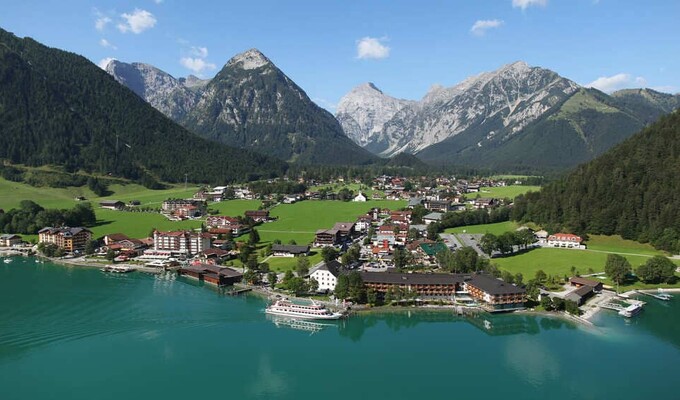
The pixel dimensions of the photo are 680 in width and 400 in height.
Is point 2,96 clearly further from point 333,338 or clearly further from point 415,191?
point 333,338

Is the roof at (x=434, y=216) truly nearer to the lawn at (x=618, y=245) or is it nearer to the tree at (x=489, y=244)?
the tree at (x=489, y=244)

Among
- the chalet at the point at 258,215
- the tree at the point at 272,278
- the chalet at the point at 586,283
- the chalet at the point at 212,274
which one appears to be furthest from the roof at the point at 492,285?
A: the chalet at the point at 258,215

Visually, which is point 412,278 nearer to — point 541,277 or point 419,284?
point 419,284

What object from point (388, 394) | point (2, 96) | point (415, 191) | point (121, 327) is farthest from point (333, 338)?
point (2, 96)

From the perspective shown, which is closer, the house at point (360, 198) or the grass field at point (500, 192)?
the house at point (360, 198)


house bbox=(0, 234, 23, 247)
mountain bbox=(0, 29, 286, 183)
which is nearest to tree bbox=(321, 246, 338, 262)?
house bbox=(0, 234, 23, 247)

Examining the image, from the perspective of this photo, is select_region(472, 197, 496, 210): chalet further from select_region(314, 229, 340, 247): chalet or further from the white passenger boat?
the white passenger boat
